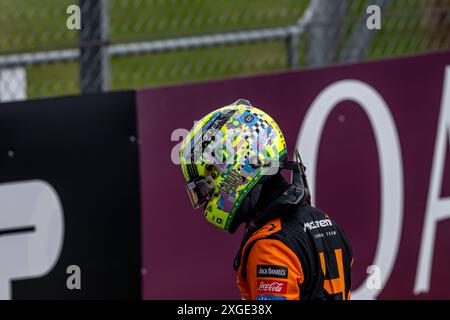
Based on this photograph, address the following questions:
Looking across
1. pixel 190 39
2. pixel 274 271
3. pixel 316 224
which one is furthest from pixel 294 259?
pixel 190 39

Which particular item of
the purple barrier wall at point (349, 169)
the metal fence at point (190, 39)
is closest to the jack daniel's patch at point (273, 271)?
the purple barrier wall at point (349, 169)

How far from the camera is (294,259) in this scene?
3281 millimetres

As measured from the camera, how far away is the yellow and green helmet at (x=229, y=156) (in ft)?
11.2

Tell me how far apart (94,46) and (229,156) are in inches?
99.7

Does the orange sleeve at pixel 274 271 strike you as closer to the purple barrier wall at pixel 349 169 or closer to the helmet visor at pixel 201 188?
the helmet visor at pixel 201 188

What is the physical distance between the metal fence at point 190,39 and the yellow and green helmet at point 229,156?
2.41 meters

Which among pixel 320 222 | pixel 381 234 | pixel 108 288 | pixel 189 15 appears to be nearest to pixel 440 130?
pixel 381 234

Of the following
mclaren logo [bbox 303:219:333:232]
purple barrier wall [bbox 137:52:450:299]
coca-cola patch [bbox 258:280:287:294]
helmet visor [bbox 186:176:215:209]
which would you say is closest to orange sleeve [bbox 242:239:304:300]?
coca-cola patch [bbox 258:280:287:294]

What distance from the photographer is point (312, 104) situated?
6168 mm

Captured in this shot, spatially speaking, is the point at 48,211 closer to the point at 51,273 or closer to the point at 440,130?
the point at 51,273

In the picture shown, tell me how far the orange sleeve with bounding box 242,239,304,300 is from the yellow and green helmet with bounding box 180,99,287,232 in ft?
0.73

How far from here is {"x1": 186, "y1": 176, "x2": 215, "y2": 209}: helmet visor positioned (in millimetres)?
3488
